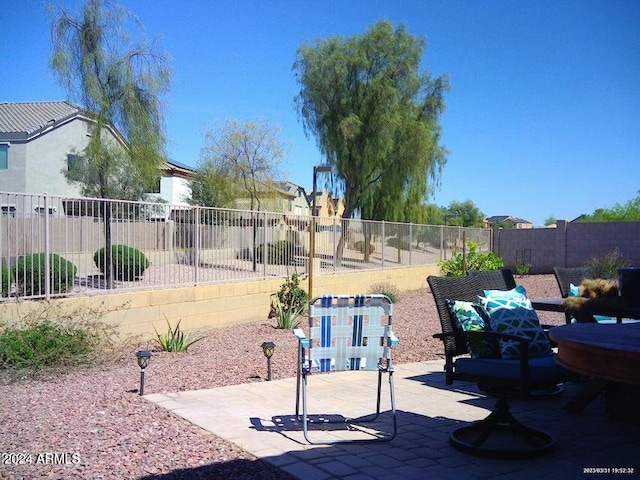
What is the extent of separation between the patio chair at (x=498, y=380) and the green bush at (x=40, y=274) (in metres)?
6.14

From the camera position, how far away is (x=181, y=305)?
1071 cm

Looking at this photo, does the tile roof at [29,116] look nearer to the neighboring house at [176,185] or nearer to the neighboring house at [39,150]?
the neighboring house at [39,150]

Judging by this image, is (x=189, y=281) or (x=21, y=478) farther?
(x=189, y=281)

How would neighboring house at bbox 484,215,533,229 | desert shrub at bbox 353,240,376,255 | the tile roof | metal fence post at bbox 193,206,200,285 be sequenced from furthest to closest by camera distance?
neighboring house at bbox 484,215,533,229 < the tile roof < desert shrub at bbox 353,240,376,255 < metal fence post at bbox 193,206,200,285

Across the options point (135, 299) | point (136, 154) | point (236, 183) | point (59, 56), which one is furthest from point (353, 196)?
point (135, 299)

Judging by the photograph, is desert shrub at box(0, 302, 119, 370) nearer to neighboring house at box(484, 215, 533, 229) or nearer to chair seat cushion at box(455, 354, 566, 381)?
chair seat cushion at box(455, 354, 566, 381)

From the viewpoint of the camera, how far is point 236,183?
25.8 metres

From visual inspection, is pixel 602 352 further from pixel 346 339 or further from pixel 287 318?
pixel 287 318

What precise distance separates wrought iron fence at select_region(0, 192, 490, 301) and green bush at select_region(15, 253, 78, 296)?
14 mm

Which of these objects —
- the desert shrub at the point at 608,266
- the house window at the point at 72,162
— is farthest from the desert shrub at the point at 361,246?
the house window at the point at 72,162

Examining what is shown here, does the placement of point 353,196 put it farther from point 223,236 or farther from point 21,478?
point 21,478

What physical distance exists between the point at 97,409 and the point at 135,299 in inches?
175

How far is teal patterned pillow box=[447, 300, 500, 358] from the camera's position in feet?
15.5

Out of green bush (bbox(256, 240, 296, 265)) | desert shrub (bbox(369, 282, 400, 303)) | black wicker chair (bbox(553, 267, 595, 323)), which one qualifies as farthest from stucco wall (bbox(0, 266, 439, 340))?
black wicker chair (bbox(553, 267, 595, 323))
